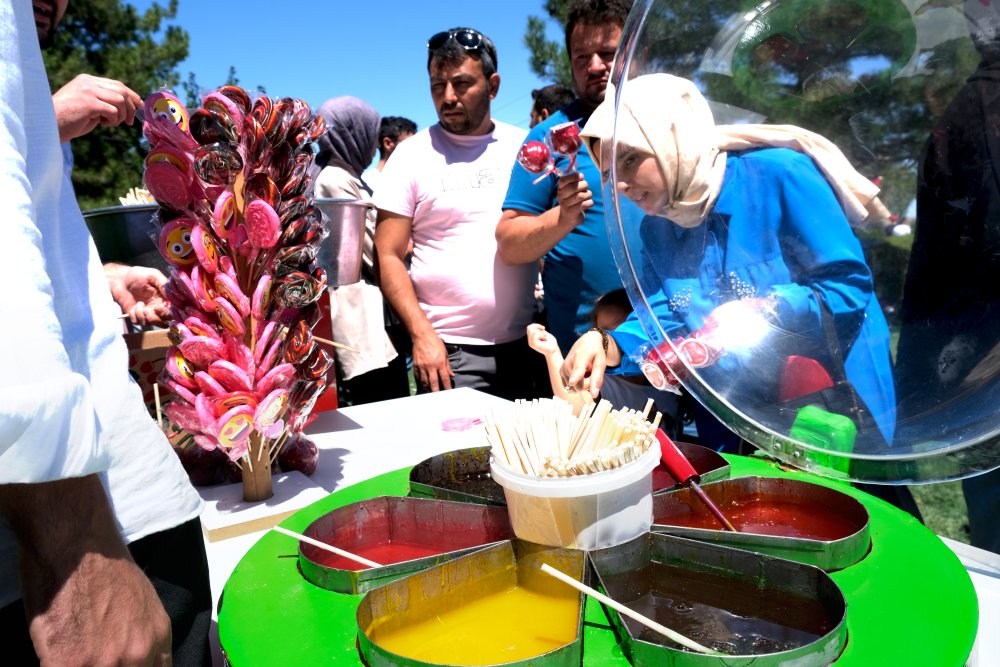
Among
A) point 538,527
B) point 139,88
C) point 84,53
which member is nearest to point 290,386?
point 538,527

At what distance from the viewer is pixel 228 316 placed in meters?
1.15

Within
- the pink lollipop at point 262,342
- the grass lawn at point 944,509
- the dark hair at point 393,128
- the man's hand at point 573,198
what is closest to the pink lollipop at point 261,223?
the pink lollipop at point 262,342

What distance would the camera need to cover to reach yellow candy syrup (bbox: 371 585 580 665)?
677 mm

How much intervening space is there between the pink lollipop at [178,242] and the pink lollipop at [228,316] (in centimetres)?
9

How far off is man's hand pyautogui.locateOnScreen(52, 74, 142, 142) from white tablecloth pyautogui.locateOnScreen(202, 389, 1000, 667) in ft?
2.30

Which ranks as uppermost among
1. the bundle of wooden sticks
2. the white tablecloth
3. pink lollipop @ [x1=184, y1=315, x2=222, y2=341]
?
pink lollipop @ [x1=184, y1=315, x2=222, y2=341]

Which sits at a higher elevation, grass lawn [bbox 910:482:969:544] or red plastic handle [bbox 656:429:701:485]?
red plastic handle [bbox 656:429:701:485]

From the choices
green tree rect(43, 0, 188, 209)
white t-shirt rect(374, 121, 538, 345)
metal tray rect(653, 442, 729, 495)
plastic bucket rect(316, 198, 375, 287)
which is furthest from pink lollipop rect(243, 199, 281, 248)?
green tree rect(43, 0, 188, 209)

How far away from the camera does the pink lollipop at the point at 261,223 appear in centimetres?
115

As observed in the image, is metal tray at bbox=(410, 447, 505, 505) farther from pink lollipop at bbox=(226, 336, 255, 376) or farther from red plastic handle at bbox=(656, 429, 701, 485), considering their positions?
pink lollipop at bbox=(226, 336, 255, 376)

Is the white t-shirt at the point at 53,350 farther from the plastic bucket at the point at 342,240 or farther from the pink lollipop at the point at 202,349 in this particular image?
the plastic bucket at the point at 342,240

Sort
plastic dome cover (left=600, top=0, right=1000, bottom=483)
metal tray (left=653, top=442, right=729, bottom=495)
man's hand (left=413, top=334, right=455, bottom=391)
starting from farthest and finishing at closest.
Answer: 1. man's hand (left=413, top=334, right=455, bottom=391)
2. metal tray (left=653, top=442, right=729, bottom=495)
3. plastic dome cover (left=600, top=0, right=1000, bottom=483)

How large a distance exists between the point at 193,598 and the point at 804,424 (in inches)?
28.9

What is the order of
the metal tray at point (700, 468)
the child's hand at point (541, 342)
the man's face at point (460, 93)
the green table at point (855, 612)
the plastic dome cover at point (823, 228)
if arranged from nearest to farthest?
the green table at point (855, 612), the plastic dome cover at point (823, 228), the metal tray at point (700, 468), the child's hand at point (541, 342), the man's face at point (460, 93)
